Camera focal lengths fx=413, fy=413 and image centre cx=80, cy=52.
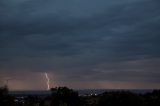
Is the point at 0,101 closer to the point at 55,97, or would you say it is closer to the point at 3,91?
the point at 3,91

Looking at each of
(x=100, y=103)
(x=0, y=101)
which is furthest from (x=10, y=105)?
(x=100, y=103)

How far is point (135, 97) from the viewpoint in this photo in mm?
57875

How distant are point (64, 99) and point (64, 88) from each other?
3.33m

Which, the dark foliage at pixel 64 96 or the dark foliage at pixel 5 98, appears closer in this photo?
the dark foliage at pixel 5 98

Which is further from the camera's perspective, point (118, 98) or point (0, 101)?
point (118, 98)

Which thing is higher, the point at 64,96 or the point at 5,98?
the point at 64,96

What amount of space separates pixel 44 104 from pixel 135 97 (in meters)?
31.7

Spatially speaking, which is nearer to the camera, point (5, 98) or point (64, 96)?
point (5, 98)

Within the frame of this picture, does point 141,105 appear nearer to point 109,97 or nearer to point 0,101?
point 109,97

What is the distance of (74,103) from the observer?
70.6m

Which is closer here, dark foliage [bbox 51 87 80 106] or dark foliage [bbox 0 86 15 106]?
dark foliage [bbox 0 86 15 106]

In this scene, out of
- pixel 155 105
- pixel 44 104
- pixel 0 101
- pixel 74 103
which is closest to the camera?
pixel 0 101

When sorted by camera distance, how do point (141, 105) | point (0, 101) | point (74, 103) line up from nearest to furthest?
point (0, 101) < point (141, 105) < point (74, 103)

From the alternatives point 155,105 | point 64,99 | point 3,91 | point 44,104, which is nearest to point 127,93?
point 155,105
